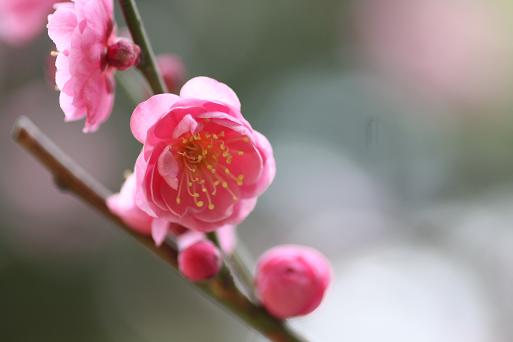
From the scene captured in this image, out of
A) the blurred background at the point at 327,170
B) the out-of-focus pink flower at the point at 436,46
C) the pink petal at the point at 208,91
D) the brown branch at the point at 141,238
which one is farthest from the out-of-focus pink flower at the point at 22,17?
the out-of-focus pink flower at the point at 436,46

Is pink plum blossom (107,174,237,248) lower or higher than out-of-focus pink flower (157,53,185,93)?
lower

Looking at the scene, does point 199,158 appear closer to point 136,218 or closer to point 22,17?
point 136,218

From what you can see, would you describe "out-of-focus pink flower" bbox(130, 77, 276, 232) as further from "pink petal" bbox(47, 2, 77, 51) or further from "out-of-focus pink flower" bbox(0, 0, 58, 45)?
"out-of-focus pink flower" bbox(0, 0, 58, 45)

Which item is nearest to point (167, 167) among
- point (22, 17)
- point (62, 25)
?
point (62, 25)

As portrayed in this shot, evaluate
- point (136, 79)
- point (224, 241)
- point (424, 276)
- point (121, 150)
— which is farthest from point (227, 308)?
point (424, 276)

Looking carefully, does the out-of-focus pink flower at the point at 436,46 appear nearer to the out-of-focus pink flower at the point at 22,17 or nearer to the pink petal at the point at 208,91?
the out-of-focus pink flower at the point at 22,17

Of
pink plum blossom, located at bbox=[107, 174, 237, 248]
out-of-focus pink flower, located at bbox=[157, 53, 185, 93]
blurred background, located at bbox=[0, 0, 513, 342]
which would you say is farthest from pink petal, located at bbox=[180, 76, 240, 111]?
blurred background, located at bbox=[0, 0, 513, 342]
